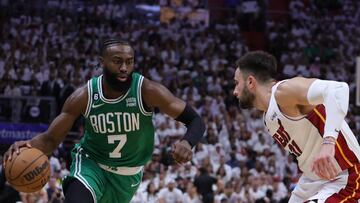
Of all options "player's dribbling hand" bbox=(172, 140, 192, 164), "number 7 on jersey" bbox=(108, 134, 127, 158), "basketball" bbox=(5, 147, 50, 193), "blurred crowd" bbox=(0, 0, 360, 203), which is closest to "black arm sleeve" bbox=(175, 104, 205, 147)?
"player's dribbling hand" bbox=(172, 140, 192, 164)

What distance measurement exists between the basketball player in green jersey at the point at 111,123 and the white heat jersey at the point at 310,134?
94cm

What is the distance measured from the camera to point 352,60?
22453 millimetres

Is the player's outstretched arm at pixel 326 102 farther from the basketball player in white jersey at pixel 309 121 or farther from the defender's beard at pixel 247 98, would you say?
the defender's beard at pixel 247 98

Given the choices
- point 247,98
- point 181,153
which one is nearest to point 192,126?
point 181,153

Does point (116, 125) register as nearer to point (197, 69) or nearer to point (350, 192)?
point (350, 192)

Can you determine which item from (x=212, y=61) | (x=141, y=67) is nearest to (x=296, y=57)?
(x=212, y=61)

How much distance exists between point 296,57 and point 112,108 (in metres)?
17.1

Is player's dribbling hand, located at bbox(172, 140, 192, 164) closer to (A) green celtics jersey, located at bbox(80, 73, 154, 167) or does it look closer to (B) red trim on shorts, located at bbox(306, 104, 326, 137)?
(A) green celtics jersey, located at bbox(80, 73, 154, 167)

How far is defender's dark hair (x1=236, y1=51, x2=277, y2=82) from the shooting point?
4.92 m

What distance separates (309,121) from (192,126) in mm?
1179

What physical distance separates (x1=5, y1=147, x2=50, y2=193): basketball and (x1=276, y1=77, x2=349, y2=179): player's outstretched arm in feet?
6.74

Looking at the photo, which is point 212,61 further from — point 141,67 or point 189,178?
point 189,178

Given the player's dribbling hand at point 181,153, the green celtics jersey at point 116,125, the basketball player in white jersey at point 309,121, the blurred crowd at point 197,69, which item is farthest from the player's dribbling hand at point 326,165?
the blurred crowd at point 197,69

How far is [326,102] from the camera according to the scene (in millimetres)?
4305
